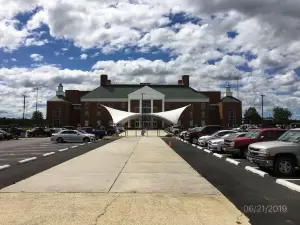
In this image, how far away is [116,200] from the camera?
7.97 metres

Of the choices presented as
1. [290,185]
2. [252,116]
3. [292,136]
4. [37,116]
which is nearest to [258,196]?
[290,185]

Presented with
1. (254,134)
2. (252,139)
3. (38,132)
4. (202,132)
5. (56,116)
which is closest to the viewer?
(252,139)

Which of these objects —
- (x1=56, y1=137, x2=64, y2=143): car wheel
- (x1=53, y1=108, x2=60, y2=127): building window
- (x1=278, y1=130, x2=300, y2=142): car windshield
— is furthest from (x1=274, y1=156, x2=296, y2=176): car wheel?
(x1=53, y1=108, x2=60, y2=127): building window

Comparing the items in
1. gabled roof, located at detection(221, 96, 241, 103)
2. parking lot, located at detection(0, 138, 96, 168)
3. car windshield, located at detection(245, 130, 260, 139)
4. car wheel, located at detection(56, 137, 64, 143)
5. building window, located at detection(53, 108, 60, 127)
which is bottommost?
parking lot, located at detection(0, 138, 96, 168)

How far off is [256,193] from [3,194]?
6327mm

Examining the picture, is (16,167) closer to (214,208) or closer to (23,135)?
(214,208)

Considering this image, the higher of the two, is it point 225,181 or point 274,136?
point 274,136

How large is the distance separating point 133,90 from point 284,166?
105891 millimetres

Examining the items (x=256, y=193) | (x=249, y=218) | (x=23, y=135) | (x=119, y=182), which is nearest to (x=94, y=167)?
(x=119, y=182)

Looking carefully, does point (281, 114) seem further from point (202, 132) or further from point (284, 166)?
point (284, 166)

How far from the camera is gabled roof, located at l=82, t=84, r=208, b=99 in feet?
369

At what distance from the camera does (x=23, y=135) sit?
55406 millimetres
